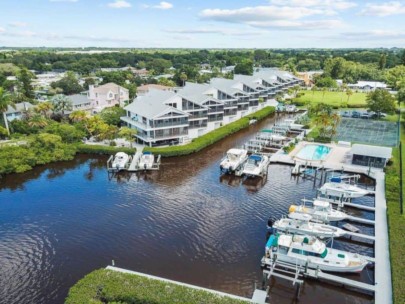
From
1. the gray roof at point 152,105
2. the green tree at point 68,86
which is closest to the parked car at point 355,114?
the gray roof at point 152,105

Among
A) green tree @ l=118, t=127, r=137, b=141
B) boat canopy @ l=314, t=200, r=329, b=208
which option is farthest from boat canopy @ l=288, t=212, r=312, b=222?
green tree @ l=118, t=127, r=137, b=141

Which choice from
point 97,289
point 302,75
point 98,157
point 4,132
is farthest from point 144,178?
point 302,75

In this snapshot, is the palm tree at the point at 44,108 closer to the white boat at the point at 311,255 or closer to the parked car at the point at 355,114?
the white boat at the point at 311,255

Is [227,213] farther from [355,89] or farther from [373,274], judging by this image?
[355,89]

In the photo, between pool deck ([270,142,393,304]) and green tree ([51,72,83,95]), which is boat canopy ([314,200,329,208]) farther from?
green tree ([51,72,83,95])

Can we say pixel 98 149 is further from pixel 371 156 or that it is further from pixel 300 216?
pixel 371 156

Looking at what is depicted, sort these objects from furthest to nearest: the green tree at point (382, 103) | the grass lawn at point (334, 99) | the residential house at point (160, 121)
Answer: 1. the grass lawn at point (334, 99)
2. the green tree at point (382, 103)
3. the residential house at point (160, 121)

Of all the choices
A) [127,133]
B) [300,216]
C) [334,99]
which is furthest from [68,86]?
[300,216]

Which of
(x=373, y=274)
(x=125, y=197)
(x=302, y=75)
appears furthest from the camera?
(x=302, y=75)
